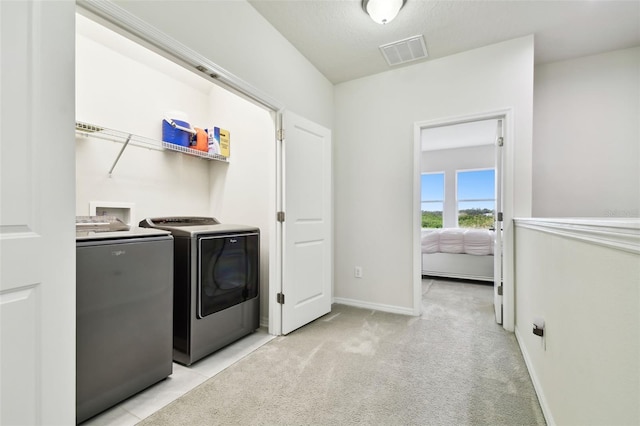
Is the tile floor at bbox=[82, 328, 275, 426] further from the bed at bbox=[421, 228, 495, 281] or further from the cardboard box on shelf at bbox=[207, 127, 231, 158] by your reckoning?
the bed at bbox=[421, 228, 495, 281]

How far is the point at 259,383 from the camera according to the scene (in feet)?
5.86

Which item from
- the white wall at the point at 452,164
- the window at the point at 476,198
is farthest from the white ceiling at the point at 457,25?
the window at the point at 476,198

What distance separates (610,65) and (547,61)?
526 mm

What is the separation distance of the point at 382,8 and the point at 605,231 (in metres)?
2.00

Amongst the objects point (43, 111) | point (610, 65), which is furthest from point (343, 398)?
point (610, 65)

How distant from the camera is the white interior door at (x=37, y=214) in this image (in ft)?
3.06

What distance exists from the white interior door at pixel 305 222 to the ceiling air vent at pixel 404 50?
947mm

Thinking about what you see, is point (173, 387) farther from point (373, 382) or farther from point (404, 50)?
point (404, 50)

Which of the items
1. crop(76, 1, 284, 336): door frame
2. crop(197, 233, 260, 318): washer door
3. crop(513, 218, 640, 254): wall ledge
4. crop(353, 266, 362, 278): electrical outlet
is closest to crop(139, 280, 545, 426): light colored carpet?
crop(197, 233, 260, 318): washer door

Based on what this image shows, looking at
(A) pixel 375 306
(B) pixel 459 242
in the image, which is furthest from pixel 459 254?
(A) pixel 375 306

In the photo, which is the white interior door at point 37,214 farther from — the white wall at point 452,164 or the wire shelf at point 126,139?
the white wall at point 452,164

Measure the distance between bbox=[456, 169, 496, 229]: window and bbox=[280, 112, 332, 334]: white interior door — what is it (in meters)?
5.49

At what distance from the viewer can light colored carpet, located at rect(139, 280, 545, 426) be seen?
4.92 feet

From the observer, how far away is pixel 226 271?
2.26 m
